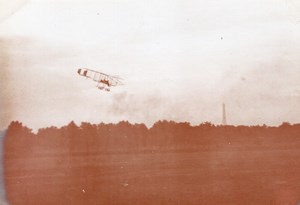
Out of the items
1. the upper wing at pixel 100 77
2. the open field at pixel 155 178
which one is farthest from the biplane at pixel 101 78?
the open field at pixel 155 178

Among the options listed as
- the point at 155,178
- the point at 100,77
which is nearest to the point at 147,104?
the point at 100,77

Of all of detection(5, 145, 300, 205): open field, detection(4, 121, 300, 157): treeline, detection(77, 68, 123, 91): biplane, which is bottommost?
detection(5, 145, 300, 205): open field

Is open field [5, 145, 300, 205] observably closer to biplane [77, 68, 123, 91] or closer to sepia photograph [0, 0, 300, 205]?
sepia photograph [0, 0, 300, 205]

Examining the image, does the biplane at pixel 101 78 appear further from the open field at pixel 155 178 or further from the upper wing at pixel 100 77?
the open field at pixel 155 178

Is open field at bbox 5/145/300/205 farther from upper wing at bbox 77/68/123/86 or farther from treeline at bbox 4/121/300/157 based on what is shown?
upper wing at bbox 77/68/123/86

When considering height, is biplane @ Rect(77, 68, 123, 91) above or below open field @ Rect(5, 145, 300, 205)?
above

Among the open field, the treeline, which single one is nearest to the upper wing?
the treeline

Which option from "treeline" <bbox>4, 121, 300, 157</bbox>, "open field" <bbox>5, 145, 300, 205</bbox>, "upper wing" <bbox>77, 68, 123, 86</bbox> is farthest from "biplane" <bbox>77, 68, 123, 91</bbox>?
"open field" <bbox>5, 145, 300, 205</bbox>
